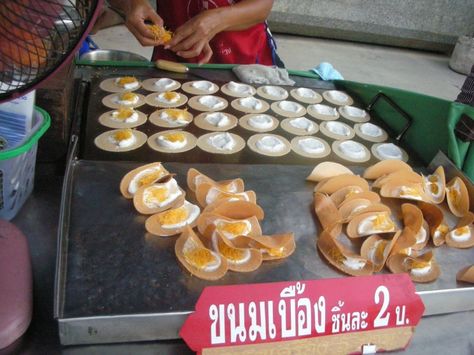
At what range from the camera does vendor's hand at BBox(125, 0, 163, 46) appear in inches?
79.4

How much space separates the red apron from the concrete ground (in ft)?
9.00

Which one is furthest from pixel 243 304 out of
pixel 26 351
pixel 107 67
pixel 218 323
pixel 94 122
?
pixel 107 67

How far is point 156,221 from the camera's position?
3.82 ft

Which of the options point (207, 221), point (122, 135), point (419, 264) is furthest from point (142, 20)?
point (419, 264)

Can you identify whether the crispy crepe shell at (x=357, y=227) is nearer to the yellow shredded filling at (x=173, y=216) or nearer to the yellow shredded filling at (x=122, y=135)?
the yellow shredded filling at (x=173, y=216)

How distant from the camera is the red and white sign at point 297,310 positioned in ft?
2.93

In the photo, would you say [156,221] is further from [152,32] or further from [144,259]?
[152,32]

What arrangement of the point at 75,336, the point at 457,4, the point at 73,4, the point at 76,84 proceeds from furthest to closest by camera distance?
1. the point at 457,4
2. the point at 76,84
3. the point at 75,336
4. the point at 73,4

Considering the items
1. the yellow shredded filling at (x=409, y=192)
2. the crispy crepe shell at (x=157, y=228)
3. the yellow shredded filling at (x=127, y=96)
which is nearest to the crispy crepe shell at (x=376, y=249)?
the yellow shredded filling at (x=409, y=192)

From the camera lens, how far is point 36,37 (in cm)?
60

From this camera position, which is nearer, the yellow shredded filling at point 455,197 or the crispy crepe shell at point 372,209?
the crispy crepe shell at point 372,209

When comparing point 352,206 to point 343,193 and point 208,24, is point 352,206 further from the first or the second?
point 208,24

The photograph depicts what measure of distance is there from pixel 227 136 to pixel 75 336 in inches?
39.2

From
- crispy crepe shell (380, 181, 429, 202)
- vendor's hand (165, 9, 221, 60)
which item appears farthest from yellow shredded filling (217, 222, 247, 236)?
vendor's hand (165, 9, 221, 60)
